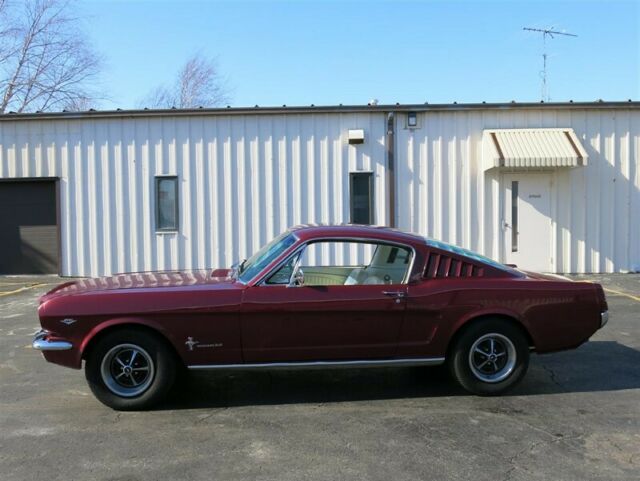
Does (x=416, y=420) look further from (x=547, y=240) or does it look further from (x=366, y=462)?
(x=547, y=240)

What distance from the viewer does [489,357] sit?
16.5 ft

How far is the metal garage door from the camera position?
13.4 meters

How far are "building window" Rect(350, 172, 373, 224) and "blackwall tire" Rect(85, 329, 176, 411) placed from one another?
8519 mm

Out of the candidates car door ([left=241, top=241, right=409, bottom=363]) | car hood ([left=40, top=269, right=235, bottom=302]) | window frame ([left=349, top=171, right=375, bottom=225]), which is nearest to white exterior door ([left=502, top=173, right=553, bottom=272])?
window frame ([left=349, top=171, right=375, bottom=225])

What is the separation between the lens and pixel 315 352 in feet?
15.9

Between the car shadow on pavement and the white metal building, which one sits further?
the white metal building

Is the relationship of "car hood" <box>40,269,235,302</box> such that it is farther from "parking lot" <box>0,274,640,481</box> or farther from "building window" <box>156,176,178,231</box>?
"building window" <box>156,176,178,231</box>

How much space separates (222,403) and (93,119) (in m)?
9.92

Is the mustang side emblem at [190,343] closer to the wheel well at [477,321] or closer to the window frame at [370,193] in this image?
the wheel well at [477,321]

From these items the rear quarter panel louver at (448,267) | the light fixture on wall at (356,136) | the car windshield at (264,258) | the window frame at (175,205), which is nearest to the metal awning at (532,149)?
the light fixture on wall at (356,136)

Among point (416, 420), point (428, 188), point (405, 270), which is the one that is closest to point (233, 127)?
point (428, 188)

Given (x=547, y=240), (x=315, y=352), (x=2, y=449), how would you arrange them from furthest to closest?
(x=547, y=240), (x=315, y=352), (x=2, y=449)

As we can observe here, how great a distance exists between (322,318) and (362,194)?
324 inches

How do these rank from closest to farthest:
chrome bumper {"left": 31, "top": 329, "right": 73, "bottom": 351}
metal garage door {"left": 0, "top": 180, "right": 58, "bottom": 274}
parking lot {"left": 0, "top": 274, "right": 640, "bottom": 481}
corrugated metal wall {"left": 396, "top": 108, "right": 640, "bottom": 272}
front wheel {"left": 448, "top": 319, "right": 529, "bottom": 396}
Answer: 1. parking lot {"left": 0, "top": 274, "right": 640, "bottom": 481}
2. chrome bumper {"left": 31, "top": 329, "right": 73, "bottom": 351}
3. front wheel {"left": 448, "top": 319, "right": 529, "bottom": 396}
4. corrugated metal wall {"left": 396, "top": 108, "right": 640, "bottom": 272}
5. metal garage door {"left": 0, "top": 180, "right": 58, "bottom": 274}
